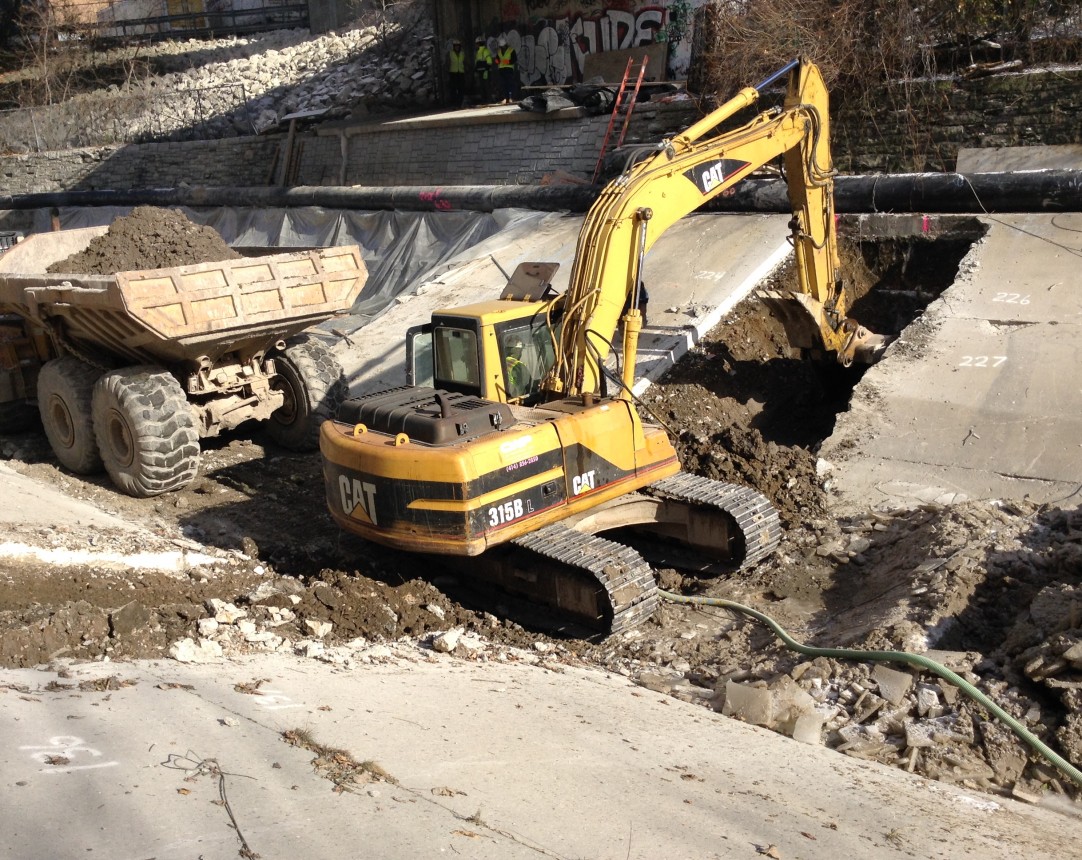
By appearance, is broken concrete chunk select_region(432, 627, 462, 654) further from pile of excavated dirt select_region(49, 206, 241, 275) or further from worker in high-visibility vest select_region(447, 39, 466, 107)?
worker in high-visibility vest select_region(447, 39, 466, 107)

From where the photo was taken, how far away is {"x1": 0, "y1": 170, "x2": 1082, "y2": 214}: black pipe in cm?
1198

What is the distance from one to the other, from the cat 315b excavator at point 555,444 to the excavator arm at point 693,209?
16 mm

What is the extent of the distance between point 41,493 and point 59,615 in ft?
9.97

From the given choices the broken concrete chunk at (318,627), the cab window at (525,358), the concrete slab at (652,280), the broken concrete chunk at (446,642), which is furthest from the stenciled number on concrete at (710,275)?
the broken concrete chunk at (318,627)

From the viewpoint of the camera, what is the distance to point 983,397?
31.6 ft

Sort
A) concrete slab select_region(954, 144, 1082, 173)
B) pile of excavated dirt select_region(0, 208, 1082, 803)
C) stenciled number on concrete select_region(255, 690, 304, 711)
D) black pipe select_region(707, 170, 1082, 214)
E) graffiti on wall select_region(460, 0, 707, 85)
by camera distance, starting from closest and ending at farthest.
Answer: stenciled number on concrete select_region(255, 690, 304, 711) < pile of excavated dirt select_region(0, 208, 1082, 803) < black pipe select_region(707, 170, 1082, 214) < concrete slab select_region(954, 144, 1082, 173) < graffiti on wall select_region(460, 0, 707, 85)

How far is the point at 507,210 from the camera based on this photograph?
1650 centimetres

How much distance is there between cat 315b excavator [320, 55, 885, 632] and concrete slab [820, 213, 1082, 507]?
1.85 m

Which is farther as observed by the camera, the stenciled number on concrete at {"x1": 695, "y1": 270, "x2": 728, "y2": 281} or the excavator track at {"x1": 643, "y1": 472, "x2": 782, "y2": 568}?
the stenciled number on concrete at {"x1": 695, "y1": 270, "x2": 728, "y2": 281}

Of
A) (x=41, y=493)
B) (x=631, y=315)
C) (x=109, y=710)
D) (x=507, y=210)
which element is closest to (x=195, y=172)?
(x=507, y=210)

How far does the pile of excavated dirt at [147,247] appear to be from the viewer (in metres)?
9.79

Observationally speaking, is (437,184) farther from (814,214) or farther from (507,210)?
(814,214)

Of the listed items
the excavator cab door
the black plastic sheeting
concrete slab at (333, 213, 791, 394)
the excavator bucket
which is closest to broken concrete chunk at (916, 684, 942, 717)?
the excavator cab door

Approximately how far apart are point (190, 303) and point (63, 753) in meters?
4.96
